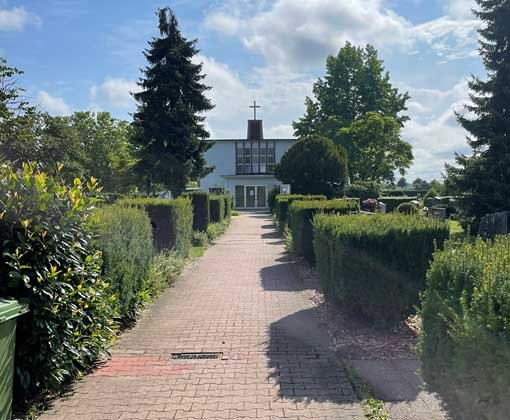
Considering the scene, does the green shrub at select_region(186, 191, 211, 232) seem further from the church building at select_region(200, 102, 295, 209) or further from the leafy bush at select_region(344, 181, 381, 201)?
the church building at select_region(200, 102, 295, 209)

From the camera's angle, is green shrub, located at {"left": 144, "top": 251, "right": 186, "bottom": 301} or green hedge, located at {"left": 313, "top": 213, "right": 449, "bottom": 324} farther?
green shrub, located at {"left": 144, "top": 251, "right": 186, "bottom": 301}

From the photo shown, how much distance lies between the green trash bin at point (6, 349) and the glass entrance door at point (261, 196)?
48760 mm

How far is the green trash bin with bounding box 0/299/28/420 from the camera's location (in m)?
3.29

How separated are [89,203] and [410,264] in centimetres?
381

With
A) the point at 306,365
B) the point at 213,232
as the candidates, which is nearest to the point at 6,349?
the point at 306,365

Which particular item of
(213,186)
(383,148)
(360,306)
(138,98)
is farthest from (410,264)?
(213,186)

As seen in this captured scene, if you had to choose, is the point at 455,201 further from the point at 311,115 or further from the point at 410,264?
the point at 311,115

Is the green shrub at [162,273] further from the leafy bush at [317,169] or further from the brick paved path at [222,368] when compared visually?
the leafy bush at [317,169]

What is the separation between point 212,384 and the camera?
4.47 meters

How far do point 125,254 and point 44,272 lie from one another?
8.45ft

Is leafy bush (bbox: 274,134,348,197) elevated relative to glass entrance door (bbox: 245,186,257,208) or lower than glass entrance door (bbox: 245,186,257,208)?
elevated

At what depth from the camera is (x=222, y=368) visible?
4.89 meters

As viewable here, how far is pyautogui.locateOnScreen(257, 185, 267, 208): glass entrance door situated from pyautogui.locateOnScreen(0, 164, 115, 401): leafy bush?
47600 mm

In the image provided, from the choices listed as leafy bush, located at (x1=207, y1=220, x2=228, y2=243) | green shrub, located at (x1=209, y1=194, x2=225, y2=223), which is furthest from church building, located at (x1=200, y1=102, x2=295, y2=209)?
leafy bush, located at (x1=207, y1=220, x2=228, y2=243)
